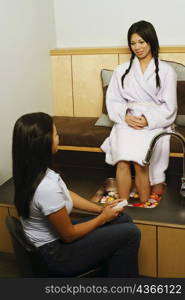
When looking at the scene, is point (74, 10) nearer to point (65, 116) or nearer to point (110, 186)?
point (65, 116)

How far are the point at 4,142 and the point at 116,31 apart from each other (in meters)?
1.25

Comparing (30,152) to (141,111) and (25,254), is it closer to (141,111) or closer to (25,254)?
(25,254)

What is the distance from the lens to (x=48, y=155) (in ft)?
5.23

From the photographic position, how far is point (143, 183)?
2.39 metres

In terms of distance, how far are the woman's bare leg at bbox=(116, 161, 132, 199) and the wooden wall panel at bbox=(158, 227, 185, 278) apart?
17.9 inches

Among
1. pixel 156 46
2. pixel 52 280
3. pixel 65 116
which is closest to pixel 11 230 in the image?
pixel 52 280

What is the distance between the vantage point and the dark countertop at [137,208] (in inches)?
81.8

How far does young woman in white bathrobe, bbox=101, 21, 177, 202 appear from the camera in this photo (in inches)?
94.2

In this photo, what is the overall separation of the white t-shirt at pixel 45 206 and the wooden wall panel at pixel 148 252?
509 millimetres

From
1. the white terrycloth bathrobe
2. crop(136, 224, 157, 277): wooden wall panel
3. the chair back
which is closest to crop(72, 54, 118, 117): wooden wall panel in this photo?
the white terrycloth bathrobe

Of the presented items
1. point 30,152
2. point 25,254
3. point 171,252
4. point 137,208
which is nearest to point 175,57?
point 137,208

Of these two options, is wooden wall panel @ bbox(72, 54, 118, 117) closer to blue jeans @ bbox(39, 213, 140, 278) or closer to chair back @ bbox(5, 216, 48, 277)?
blue jeans @ bbox(39, 213, 140, 278)

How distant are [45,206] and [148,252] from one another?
2.47ft

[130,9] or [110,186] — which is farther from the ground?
[130,9]
